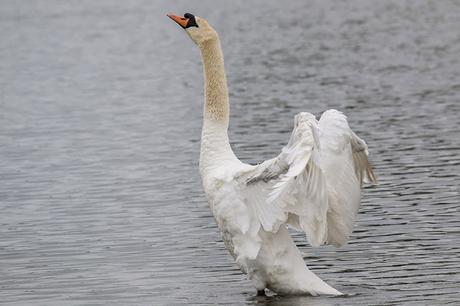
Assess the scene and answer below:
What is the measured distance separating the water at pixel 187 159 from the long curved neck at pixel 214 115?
1.32m

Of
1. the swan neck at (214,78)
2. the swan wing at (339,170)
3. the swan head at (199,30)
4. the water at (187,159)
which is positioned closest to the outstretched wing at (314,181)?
the swan wing at (339,170)

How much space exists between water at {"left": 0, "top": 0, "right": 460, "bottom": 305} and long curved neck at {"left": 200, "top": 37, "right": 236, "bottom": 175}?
51.9 inches

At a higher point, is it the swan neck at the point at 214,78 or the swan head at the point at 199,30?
the swan head at the point at 199,30

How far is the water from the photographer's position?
1223cm

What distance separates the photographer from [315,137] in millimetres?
9750

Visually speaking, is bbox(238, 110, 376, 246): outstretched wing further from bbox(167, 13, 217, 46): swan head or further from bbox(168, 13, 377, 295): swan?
bbox(167, 13, 217, 46): swan head

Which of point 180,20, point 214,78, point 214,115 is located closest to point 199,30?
point 180,20

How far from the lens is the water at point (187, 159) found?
40.1 ft

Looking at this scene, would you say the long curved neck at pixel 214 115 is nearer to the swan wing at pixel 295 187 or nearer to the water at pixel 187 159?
the swan wing at pixel 295 187

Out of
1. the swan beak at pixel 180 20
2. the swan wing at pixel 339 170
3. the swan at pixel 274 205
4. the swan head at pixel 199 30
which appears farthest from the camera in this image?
the swan head at pixel 199 30

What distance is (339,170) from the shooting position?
438 inches

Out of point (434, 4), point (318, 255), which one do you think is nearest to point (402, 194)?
point (318, 255)

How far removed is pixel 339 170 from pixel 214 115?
4.32 feet

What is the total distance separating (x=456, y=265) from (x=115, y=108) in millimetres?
16872
